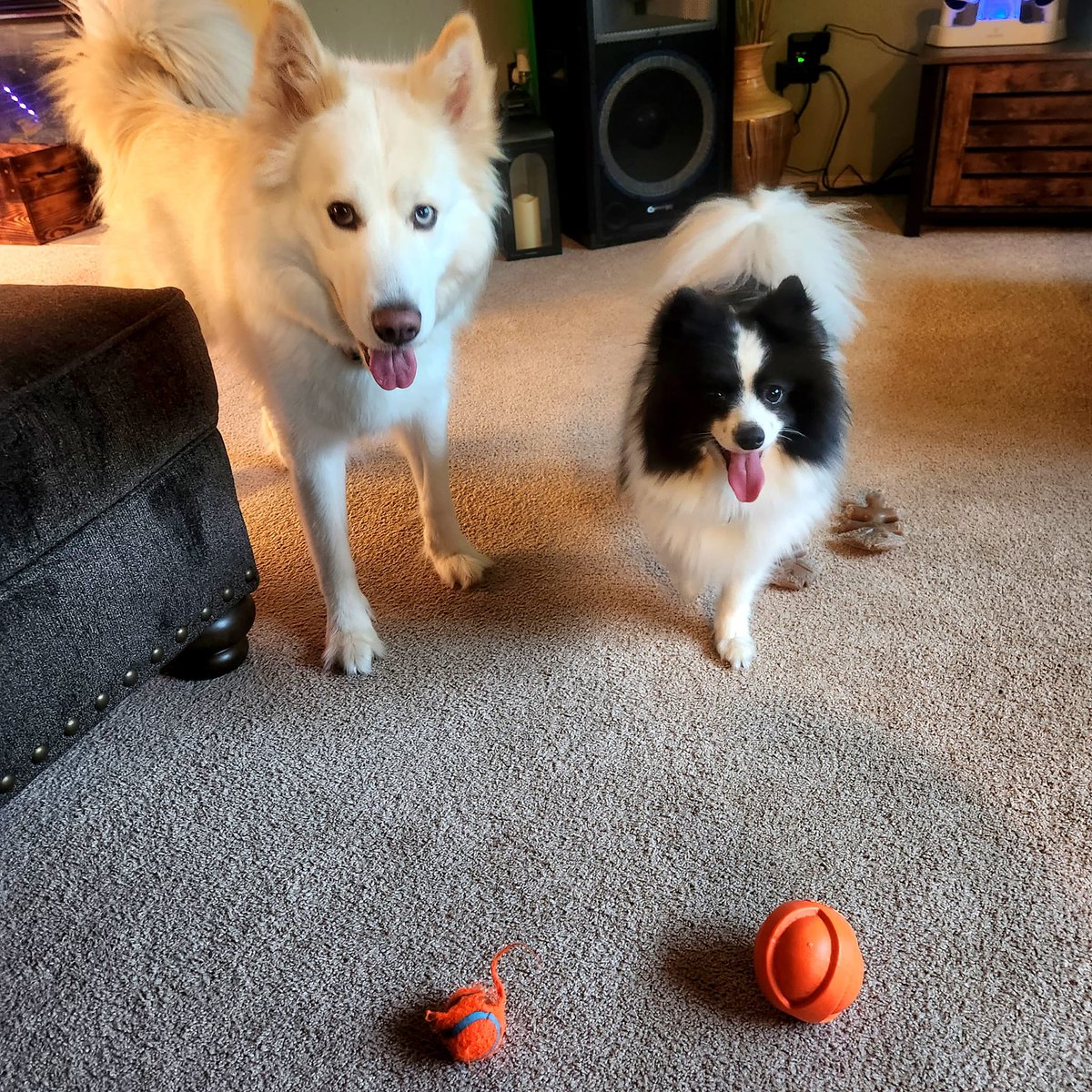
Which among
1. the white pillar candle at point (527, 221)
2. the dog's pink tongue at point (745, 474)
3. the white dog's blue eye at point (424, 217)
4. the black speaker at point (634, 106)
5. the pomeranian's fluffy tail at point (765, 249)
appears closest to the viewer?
the white dog's blue eye at point (424, 217)

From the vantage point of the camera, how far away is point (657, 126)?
3.18m

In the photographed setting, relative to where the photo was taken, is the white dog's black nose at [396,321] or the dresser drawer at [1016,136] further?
the dresser drawer at [1016,136]

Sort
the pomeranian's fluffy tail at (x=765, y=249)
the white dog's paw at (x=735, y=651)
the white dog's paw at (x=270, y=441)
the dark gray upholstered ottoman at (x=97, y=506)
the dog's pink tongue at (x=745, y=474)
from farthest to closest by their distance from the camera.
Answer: the white dog's paw at (x=270, y=441)
the pomeranian's fluffy tail at (x=765, y=249)
the white dog's paw at (x=735, y=651)
the dog's pink tongue at (x=745, y=474)
the dark gray upholstered ottoman at (x=97, y=506)

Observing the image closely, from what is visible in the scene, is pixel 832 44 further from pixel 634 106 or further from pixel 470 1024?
pixel 470 1024

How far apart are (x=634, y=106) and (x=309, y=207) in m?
2.41

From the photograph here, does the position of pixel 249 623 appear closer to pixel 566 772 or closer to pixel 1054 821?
pixel 566 772

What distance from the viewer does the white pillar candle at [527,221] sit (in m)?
3.14

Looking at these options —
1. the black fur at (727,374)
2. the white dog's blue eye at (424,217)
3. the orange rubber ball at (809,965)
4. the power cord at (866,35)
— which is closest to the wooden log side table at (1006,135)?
the power cord at (866,35)

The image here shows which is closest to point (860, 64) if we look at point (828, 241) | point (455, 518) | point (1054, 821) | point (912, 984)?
point (828, 241)

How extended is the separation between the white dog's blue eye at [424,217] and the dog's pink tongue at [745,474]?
535mm

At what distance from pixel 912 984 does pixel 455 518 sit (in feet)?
3.42

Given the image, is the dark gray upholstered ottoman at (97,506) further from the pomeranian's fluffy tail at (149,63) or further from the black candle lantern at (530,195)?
the black candle lantern at (530,195)

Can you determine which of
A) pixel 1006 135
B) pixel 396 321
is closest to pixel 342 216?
pixel 396 321

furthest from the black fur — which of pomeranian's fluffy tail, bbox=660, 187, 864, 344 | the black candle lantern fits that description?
the black candle lantern
